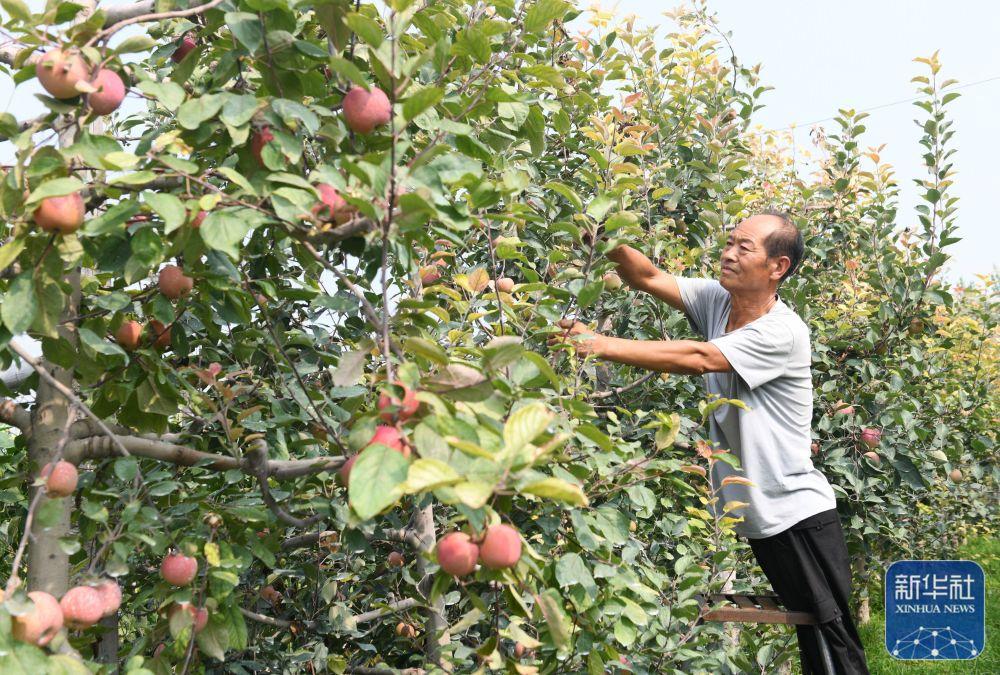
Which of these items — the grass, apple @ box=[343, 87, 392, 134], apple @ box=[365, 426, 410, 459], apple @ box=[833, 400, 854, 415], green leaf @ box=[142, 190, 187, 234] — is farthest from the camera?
the grass

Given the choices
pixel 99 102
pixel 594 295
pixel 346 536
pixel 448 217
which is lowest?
pixel 346 536

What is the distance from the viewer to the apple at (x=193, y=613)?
1.67 meters

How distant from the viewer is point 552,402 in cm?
200

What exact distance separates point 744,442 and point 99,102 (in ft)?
6.49

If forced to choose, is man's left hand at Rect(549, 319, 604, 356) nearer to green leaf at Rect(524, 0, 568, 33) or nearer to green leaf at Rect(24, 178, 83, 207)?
green leaf at Rect(524, 0, 568, 33)

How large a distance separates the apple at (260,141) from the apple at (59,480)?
63 centimetres

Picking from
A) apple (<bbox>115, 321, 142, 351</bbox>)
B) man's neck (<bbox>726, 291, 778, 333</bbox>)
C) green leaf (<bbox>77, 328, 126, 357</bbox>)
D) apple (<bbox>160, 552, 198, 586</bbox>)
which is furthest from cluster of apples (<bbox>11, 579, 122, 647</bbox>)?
man's neck (<bbox>726, 291, 778, 333</bbox>)

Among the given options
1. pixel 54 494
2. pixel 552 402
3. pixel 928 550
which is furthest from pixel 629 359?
pixel 928 550

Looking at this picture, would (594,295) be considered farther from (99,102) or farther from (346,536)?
(99,102)

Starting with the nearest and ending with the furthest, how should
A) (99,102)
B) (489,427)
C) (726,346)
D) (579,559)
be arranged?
(489,427)
(99,102)
(579,559)
(726,346)

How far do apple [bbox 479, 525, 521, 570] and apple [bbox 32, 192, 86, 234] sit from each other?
33.0 inches

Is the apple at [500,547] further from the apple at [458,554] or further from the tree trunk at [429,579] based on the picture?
the tree trunk at [429,579]

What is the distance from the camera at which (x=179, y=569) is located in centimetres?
165

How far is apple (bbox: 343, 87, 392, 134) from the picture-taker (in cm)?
149
